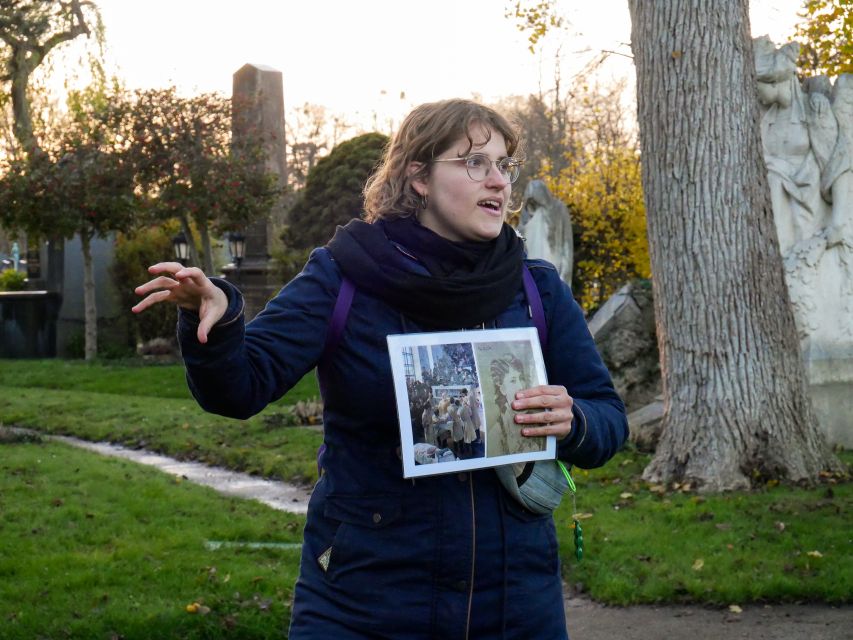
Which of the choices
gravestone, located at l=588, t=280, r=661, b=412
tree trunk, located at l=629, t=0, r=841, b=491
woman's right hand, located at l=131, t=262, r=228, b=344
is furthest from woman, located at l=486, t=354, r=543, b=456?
gravestone, located at l=588, t=280, r=661, b=412

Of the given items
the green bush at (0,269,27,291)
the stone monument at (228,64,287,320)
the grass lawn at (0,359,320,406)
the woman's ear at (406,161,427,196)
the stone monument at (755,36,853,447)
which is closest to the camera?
the woman's ear at (406,161,427,196)

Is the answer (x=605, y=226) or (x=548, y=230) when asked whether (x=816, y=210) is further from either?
(x=605, y=226)

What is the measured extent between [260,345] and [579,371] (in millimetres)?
760

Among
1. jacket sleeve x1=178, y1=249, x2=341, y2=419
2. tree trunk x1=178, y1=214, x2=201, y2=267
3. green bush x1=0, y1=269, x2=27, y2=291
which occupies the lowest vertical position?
jacket sleeve x1=178, y1=249, x2=341, y2=419

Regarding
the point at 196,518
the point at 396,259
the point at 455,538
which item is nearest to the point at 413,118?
the point at 396,259

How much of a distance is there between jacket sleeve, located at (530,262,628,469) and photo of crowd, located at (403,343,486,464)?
0.28 m

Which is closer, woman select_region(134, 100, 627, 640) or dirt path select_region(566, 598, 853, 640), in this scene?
→ woman select_region(134, 100, 627, 640)

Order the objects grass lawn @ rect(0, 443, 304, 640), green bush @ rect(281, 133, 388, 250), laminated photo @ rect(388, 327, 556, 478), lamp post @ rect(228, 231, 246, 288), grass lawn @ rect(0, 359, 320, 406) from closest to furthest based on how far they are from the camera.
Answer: laminated photo @ rect(388, 327, 556, 478) → grass lawn @ rect(0, 443, 304, 640) → grass lawn @ rect(0, 359, 320, 406) → lamp post @ rect(228, 231, 246, 288) → green bush @ rect(281, 133, 388, 250)

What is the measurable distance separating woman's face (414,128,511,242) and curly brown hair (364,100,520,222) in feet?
0.07

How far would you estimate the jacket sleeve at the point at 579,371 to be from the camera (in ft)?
8.82

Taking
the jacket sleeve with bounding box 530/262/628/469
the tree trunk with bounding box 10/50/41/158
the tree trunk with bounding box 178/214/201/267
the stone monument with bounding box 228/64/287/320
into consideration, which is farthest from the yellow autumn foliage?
the jacket sleeve with bounding box 530/262/628/469

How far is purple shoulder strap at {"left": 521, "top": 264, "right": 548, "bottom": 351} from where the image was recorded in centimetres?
278

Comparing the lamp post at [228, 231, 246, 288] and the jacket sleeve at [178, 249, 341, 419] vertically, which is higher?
the lamp post at [228, 231, 246, 288]

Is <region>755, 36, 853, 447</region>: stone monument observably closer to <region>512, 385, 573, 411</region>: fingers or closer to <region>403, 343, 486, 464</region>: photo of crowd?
<region>512, 385, 573, 411</region>: fingers
